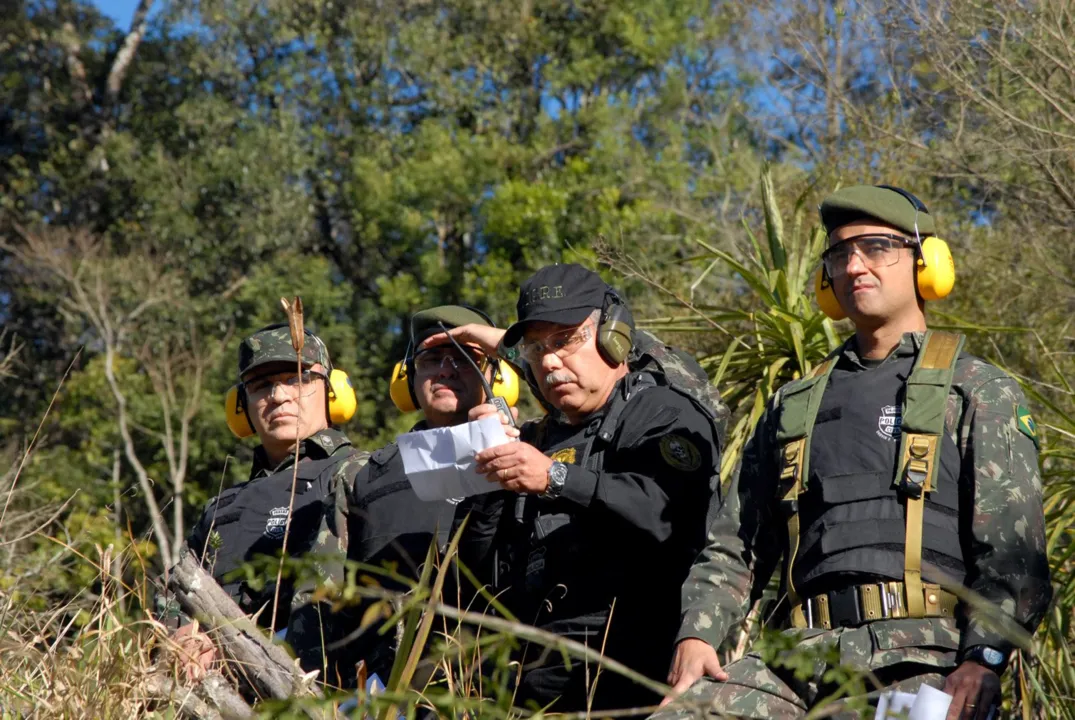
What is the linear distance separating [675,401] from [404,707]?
5.02 feet

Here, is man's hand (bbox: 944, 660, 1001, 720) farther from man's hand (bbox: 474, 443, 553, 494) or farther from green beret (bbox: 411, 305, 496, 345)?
green beret (bbox: 411, 305, 496, 345)

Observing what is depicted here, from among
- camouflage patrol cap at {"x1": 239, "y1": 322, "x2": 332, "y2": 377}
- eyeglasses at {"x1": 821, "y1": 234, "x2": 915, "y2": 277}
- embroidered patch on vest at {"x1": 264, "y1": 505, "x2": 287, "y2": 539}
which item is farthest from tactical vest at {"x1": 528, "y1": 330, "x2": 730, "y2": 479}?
camouflage patrol cap at {"x1": 239, "y1": 322, "x2": 332, "y2": 377}

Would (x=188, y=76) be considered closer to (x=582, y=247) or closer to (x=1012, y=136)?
(x=582, y=247)

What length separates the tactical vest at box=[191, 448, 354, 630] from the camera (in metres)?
5.24

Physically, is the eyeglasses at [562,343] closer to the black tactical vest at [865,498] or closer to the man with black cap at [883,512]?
the man with black cap at [883,512]

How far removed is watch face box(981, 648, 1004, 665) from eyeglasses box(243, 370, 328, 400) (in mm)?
3124

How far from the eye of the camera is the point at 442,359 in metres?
5.27

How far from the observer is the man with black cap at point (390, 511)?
474 cm

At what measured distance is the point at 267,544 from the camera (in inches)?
213

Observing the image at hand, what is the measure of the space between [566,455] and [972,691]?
150cm

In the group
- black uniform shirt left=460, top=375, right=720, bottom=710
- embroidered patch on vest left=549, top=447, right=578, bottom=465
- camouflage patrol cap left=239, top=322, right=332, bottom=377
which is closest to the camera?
black uniform shirt left=460, top=375, right=720, bottom=710

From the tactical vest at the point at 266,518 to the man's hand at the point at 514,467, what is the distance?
4.78 ft

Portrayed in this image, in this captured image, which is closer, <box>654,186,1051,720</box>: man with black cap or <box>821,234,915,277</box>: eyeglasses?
<box>654,186,1051,720</box>: man with black cap

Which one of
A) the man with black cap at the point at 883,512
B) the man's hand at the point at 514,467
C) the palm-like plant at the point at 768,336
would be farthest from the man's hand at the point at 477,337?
the man with black cap at the point at 883,512
